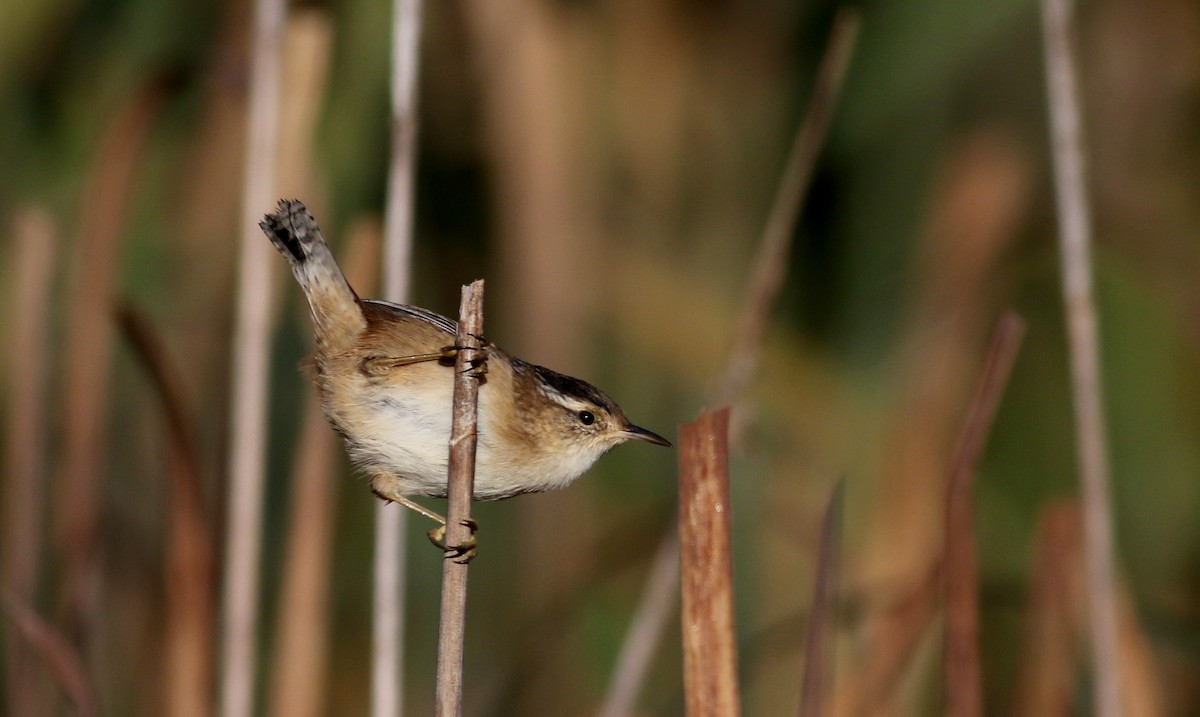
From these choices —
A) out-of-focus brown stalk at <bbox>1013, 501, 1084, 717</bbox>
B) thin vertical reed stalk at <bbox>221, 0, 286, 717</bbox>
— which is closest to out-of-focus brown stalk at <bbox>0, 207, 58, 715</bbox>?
thin vertical reed stalk at <bbox>221, 0, 286, 717</bbox>

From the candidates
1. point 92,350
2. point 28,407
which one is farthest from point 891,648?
point 28,407

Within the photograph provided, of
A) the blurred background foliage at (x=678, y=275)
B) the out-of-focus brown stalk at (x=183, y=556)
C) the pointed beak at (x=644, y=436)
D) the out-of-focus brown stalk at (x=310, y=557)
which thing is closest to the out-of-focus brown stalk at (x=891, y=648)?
the blurred background foliage at (x=678, y=275)

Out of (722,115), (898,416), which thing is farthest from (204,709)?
(722,115)

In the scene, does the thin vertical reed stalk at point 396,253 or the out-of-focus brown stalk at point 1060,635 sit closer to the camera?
the thin vertical reed stalk at point 396,253

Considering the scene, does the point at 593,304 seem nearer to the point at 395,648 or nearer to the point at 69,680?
the point at 395,648

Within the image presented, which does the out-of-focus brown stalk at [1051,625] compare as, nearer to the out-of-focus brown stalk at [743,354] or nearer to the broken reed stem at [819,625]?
the out-of-focus brown stalk at [743,354]

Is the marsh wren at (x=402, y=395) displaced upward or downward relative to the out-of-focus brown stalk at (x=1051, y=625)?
upward
